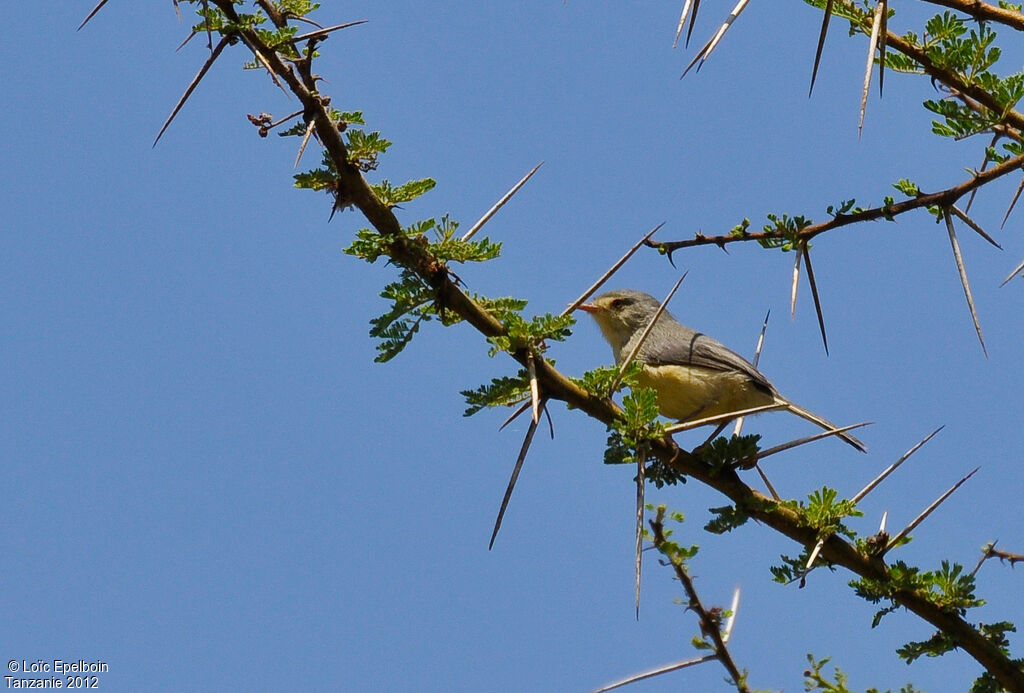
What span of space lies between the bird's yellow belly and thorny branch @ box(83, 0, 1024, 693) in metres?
2.64

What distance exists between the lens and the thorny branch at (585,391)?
11.0ft

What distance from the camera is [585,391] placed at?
4004 mm

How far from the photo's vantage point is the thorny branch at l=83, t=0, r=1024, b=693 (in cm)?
336

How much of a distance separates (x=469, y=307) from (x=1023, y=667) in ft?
8.44

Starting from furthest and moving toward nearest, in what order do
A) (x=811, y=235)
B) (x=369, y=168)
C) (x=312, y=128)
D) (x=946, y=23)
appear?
(x=946, y=23) → (x=811, y=235) → (x=369, y=168) → (x=312, y=128)

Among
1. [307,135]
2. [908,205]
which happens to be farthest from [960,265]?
[307,135]

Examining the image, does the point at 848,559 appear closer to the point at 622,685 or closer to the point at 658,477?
the point at 658,477

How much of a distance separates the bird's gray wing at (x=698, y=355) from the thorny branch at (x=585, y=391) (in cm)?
282

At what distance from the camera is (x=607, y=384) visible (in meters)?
3.96

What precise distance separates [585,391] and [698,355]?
3.29 meters

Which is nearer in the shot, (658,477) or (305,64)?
(305,64)

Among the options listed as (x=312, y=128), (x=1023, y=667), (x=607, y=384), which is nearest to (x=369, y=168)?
(x=312, y=128)

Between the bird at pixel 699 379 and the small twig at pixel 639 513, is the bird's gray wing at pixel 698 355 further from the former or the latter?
the small twig at pixel 639 513

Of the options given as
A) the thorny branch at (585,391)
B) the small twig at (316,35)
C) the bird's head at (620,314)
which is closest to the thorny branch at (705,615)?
the thorny branch at (585,391)
